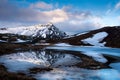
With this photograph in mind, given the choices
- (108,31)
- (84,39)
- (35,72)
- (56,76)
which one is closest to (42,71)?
(35,72)

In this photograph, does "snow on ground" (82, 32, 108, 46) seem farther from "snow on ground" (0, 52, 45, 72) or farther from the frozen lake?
"snow on ground" (0, 52, 45, 72)

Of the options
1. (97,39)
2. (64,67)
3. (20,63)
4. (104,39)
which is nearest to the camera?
(64,67)

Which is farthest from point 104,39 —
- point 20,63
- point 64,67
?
point 20,63

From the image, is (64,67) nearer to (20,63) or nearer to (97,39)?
(20,63)

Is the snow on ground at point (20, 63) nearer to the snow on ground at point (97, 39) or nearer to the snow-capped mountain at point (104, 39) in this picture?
the snow-capped mountain at point (104, 39)

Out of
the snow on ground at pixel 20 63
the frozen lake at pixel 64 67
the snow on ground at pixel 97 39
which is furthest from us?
the snow on ground at pixel 97 39

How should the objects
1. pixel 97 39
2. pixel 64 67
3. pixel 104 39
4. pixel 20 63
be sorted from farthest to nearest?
1. pixel 97 39
2. pixel 104 39
3. pixel 20 63
4. pixel 64 67

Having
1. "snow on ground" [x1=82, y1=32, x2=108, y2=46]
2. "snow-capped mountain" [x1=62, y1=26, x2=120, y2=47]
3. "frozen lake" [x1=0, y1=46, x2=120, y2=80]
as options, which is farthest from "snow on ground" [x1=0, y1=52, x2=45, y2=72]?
"snow on ground" [x1=82, y1=32, x2=108, y2=46]

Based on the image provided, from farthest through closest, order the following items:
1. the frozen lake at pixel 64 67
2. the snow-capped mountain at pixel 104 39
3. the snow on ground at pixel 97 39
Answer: the snow on ground at pixel 97 39, the snow-capped mountain at pixel 104 39, the frozen lake at pixel 64 67

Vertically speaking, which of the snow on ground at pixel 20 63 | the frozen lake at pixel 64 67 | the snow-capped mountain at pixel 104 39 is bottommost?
the frozen lake at pixel 64 67

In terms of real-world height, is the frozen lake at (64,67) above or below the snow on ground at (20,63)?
below

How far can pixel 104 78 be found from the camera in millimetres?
31703

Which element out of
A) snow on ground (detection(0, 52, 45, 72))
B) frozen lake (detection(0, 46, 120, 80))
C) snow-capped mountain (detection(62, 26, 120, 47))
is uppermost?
snow-capped mountain (detection(62, 26, 120, 47))

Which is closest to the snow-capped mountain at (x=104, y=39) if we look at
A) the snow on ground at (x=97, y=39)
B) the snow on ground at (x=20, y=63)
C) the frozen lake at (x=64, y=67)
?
the snow on ground at (x=97, y=39)
